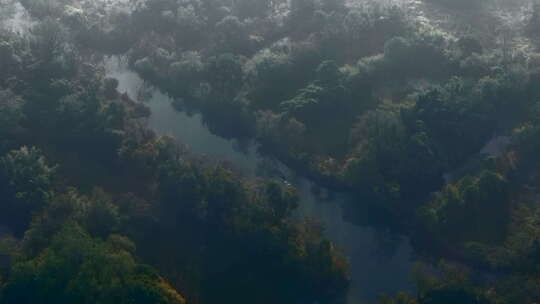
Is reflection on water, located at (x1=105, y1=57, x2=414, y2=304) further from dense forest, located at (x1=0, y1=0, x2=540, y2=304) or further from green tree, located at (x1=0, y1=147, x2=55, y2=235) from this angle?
green tree, located at (x1=0, y1=147, x2=55, y2=235)

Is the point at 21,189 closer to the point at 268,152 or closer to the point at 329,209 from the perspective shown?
the point at 268,152

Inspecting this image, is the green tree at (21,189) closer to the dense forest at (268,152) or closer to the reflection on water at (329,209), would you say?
the dense forest at (268,152)

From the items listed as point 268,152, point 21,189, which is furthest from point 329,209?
point 21,189

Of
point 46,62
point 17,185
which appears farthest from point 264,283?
point 46,62

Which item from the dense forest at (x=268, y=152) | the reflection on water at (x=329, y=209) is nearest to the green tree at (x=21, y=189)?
the dense forest at (x=268, y=152)

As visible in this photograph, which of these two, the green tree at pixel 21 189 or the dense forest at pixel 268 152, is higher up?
the dense forest at pixel 268 152

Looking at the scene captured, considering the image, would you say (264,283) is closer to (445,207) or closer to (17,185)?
(445,207)
